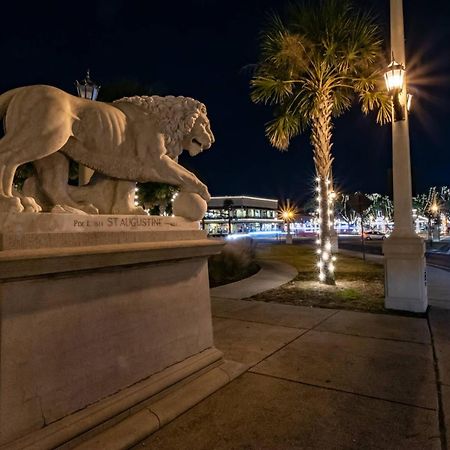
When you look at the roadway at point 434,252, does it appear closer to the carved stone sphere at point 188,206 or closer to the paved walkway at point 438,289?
the paved walkway at point 438,289

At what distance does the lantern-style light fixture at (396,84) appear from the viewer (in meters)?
6.96

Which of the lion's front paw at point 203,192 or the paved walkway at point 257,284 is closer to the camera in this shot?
the lion's front paw at point 203,192

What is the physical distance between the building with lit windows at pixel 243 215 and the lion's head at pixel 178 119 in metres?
75.7

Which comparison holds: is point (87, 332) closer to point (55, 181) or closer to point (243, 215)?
point (55, 181)

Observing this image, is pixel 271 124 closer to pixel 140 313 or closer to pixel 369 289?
pixel 369 289

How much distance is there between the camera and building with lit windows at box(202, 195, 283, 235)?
88688mm

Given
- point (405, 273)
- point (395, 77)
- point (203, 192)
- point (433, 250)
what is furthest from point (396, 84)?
point (433, 250)

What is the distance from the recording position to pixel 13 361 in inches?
93.2

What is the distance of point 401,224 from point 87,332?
6.15 metres

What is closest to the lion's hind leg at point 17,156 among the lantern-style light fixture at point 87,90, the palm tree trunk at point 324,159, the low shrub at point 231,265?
the lantern-style light fixture at point 87,90

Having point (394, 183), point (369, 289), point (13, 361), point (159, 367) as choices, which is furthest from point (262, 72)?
point (13, 361)

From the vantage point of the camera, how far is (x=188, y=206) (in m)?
4.03

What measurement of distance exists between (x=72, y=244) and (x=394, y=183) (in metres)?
6.39

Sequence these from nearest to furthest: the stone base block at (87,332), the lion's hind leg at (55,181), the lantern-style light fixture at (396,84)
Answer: the stone base block at (87,332) < the lion's hind leg at (55,181) < the lantern-style light fixture at (396,84)
